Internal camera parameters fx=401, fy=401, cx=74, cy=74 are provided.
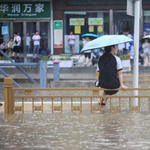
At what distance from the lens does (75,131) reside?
21.5 ft

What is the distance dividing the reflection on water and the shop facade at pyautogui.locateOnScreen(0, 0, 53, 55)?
770 inches

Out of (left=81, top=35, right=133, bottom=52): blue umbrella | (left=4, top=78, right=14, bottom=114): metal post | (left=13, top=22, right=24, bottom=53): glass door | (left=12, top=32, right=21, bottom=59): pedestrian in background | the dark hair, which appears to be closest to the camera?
(left=4, top=78, right=14, bottom=114): metal post

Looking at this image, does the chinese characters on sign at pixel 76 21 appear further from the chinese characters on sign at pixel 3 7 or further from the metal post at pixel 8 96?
the metal post at pixel 8 96

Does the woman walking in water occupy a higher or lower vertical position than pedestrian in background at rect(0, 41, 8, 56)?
lower

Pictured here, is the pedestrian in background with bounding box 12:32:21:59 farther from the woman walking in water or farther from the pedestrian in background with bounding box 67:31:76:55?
the woman walking in water

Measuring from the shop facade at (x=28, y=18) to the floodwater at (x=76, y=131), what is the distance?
19458mm

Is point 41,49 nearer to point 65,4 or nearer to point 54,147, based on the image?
point 65,4

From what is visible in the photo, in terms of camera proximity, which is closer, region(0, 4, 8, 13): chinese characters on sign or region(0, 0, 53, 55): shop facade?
region(0, 0, 53, 55): shop facade

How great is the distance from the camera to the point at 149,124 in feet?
23.4

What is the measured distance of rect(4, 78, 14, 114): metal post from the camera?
291 inches

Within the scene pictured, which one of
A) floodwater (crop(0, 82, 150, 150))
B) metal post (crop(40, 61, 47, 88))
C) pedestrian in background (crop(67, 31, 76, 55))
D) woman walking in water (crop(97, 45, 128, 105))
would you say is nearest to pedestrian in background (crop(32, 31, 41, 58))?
pedestrian in background (crop(67, 31, 76, 55))

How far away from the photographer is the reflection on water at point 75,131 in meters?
5.70

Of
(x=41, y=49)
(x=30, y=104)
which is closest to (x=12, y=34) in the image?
(x=41, y=49)

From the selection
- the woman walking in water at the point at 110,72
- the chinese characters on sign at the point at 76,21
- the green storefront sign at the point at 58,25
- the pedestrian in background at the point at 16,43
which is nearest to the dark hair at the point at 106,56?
the woman walking in water at the point at 110,72
